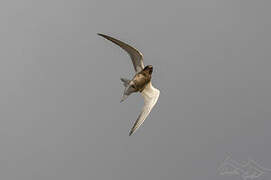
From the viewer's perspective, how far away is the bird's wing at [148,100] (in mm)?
35881

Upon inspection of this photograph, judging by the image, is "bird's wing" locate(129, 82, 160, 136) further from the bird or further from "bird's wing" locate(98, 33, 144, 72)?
"bird's wing" locate(98, 33, 144, 72)

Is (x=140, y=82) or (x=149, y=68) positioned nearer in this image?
(x=149, y=68)

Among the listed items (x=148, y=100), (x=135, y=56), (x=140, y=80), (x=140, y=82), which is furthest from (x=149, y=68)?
(x=148, y=100)

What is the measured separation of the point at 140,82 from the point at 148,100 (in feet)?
4.52

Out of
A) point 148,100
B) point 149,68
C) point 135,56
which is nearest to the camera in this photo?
point 149,68

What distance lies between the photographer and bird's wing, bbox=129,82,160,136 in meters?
35.9

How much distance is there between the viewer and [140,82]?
38.6 m

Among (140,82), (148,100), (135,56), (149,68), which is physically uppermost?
(135,56)

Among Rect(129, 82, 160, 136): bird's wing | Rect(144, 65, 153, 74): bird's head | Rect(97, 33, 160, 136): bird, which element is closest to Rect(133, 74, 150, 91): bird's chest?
Rect(97, 33, 160, 136): bird

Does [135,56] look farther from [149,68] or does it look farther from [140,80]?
[140,80]

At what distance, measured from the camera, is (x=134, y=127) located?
35.0m

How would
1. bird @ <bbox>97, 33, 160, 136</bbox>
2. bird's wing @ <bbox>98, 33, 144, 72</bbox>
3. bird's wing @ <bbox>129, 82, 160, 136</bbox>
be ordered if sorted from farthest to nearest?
bird's wing @ <bbox>98, 33, 144, 72</bbox> < bird @ <bbox>97, 33, 160, 136</bbox> < bird's wing @ <bbox>129, 82, 160, 136</bbox>

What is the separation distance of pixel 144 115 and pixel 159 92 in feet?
13.4

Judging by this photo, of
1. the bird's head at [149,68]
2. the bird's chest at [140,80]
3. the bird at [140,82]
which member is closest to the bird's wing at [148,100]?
the bird at [140,82]
